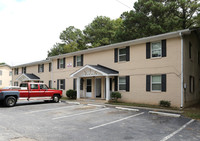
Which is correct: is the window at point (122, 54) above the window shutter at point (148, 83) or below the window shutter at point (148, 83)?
above

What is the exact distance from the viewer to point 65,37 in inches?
1750

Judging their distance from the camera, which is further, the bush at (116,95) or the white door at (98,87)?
the white door at (98,87)

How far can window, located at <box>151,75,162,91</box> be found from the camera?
1320 cm

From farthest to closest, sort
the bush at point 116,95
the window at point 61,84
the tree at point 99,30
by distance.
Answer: the tree at point 99,30
the window at point 61,84
the bush at point 116,95

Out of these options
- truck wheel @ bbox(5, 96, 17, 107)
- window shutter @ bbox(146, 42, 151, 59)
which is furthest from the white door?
truck wheel @ bbox(5, 96, 17, 107)

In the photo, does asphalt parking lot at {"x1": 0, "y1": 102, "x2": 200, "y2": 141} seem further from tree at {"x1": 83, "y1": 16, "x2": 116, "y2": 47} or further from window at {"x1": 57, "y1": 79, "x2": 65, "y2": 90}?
tree at {"x1": 83, "y1": 16, "x2": 116, "y2": 47}

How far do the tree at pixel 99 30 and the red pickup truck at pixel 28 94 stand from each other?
72.4 ft

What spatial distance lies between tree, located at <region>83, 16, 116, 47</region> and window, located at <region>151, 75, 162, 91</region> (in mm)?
23591

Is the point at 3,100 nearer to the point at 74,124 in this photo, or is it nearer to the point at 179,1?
the point at 74,124

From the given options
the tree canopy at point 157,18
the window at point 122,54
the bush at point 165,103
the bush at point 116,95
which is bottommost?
the bush at point 165,103

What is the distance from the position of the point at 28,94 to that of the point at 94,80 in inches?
251

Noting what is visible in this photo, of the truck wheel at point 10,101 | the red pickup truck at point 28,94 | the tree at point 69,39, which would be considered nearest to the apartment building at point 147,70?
the red pickup truck at point 28,94

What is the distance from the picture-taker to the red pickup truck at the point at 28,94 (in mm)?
12804

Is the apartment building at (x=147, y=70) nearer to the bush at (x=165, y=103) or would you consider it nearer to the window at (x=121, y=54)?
the window at (x=121, y=54)
